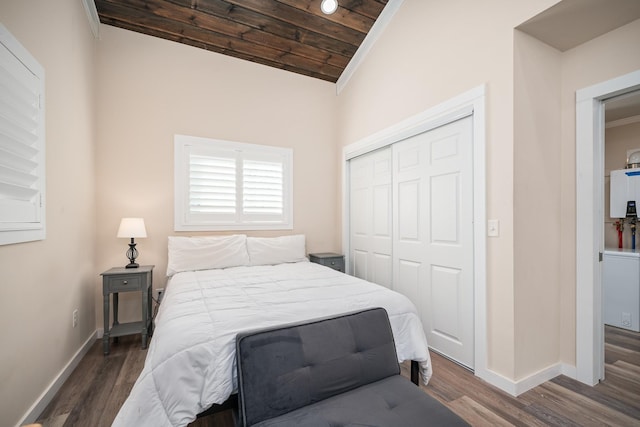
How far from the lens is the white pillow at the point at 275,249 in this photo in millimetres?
3291

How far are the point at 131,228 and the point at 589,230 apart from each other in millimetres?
3911

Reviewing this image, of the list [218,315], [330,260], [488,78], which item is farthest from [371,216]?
[218,315]

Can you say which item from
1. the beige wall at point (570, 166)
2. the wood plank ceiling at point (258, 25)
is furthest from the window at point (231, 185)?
the beige wall at point (570, 166)

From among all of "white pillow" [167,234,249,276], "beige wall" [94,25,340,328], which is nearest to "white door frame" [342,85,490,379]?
"beige wall" [94,25,340,328]

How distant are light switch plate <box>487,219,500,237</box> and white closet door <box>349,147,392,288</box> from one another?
1172mm

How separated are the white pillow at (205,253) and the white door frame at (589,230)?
9.96 ft

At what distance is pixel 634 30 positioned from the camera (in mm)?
1837

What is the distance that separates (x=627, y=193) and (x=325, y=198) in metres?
3.72

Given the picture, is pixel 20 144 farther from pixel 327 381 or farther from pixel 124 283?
pixel 327 381

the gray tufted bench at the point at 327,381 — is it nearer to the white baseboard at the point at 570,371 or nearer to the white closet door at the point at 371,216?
the white baseboard at the point at 570,371

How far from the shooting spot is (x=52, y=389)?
187 cm

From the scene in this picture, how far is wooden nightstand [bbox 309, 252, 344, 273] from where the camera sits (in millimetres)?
3621

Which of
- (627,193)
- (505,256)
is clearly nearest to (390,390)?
(505,256)

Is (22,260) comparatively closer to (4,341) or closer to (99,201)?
(4,341)
